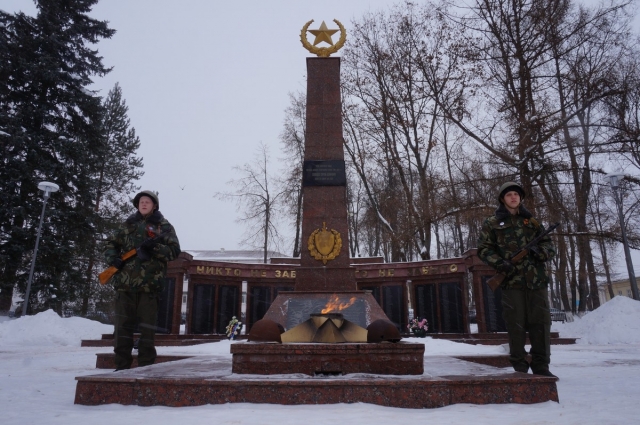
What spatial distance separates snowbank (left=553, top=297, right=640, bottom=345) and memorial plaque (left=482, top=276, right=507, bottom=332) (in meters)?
2.21

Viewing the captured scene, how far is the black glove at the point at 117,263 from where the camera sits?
4.72 metres

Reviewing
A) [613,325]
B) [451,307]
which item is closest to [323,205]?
[451,307]

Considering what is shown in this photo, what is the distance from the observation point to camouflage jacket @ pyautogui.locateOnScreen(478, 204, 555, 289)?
4461 mm

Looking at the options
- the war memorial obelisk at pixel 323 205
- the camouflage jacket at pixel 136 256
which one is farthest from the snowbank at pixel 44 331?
the camouflage jacket at pixel 136 256

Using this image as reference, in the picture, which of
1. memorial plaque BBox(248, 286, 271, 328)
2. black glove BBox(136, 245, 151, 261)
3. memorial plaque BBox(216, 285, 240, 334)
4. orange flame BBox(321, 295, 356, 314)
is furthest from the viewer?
memorial plaque BBox(248, 286, 271, 328)

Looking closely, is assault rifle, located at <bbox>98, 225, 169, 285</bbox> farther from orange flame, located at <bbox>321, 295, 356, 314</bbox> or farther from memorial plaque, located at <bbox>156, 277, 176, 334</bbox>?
memorial plaque, located at <bbox>156, 277, 176, 334</bbox>

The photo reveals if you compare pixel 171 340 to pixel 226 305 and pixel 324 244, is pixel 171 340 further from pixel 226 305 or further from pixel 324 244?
pixel 324 244

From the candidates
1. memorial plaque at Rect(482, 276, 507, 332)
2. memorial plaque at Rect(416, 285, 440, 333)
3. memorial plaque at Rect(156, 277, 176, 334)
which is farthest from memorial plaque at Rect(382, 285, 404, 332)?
memorial plaque at Rect(156, 277, 176, 334)

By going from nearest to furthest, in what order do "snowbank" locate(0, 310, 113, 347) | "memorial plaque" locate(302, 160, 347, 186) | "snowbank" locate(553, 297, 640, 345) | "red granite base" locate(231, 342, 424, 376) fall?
"red granite base" locate(231, 342, 424, 376) → "memorial plaque" locate(302, 160, 347, 186) → "snowbank" locate(553, 297, 640, 345) → "snowbank" locate(0, 310, 113, 347)

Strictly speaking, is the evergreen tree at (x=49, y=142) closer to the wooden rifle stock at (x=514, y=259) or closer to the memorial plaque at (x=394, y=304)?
the memorial plaque at (x=394, y=304)

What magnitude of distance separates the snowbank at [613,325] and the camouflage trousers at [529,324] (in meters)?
10.3

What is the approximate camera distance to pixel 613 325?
12.9 metres

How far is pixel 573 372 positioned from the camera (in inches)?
234

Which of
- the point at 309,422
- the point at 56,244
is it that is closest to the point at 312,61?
the point at 309,422
